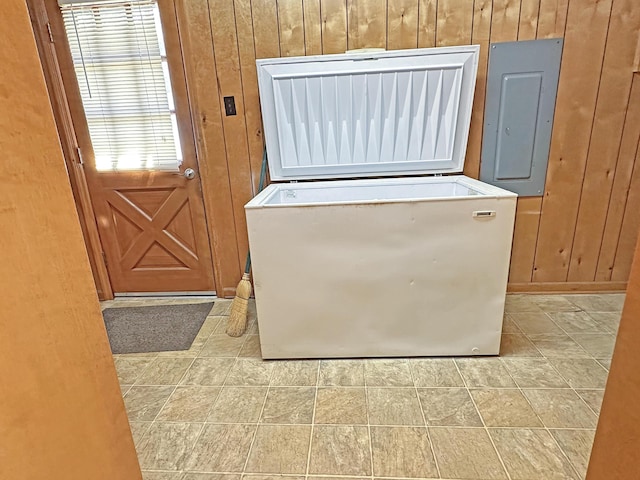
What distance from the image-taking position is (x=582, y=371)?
1686 millimetres

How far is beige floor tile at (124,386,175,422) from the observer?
5.02 feet

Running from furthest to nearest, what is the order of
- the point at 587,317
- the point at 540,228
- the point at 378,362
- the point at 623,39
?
1. the point at 540,228
2. the point at 587,317
3. the point at 623,39
4. the point at 378,362

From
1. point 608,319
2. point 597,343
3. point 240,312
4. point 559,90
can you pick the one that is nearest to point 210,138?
point 240,312

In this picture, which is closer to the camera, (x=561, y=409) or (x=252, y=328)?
(x=561, y=409)

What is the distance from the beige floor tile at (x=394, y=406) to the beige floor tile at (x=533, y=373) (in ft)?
1.69

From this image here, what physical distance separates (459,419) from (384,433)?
317 mm

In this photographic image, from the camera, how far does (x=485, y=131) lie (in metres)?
2.21

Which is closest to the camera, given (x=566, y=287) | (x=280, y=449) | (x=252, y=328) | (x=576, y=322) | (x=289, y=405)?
(x=280, y=449)

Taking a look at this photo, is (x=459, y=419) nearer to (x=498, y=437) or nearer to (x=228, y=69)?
(x=498, y=437)

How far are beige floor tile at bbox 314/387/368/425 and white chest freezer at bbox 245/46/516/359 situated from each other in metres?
0.25

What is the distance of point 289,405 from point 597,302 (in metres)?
2.12

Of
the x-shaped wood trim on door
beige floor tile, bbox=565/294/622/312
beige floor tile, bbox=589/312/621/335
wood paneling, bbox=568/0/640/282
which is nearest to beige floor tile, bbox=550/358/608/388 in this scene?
beige floor tile, bbox=589/312/621/335

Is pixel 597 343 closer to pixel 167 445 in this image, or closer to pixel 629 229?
pixel 629 229

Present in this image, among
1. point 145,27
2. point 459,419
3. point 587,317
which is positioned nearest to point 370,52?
point 145,27
